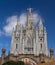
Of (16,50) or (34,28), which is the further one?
(34,28)

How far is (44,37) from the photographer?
335 ft

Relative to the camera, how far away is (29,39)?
10412cm

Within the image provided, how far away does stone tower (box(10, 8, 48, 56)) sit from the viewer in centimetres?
9812

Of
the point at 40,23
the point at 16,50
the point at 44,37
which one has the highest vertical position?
the point at 40,23

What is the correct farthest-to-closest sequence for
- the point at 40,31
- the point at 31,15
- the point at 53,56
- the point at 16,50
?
the point at 31,15
the point at 40,31
the point at 16,50
the point at 53,56

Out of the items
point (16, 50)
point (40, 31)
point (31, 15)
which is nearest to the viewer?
point (16, 50)

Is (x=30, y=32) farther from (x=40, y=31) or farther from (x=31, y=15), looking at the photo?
(x=31, y=15)

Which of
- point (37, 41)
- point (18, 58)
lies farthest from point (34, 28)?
point (18, 58)

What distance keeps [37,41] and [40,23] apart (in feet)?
36.5

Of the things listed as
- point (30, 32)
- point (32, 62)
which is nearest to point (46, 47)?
point (30, 32)

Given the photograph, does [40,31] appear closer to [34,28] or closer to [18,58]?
[34,28]

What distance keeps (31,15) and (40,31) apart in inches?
545

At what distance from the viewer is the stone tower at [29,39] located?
3863 inches

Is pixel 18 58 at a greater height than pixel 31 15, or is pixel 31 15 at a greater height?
pixel 31 15
